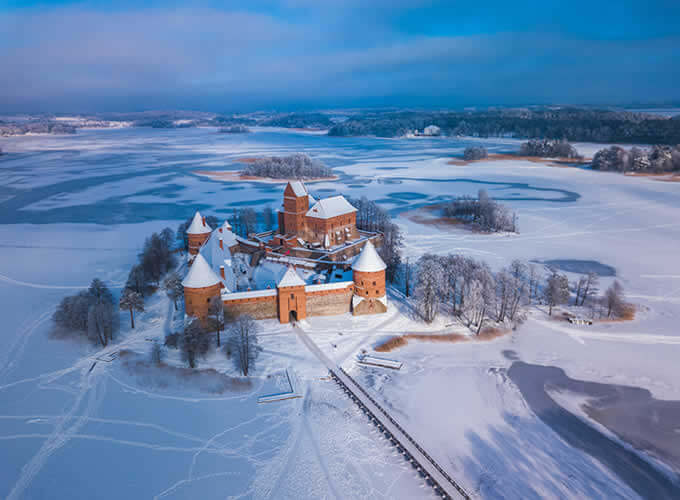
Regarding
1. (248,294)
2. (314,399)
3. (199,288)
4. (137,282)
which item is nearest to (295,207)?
(248,294)

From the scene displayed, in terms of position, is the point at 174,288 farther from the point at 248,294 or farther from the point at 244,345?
the point at 244,345

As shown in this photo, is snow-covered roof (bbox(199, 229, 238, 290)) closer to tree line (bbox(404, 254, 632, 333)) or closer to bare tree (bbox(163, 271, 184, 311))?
bare tree (bbox(163, 271, 184, 311))

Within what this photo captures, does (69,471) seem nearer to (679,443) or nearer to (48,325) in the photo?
(48,325)

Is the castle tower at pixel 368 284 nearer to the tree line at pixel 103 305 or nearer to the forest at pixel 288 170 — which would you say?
the tree line at pixel 103 305

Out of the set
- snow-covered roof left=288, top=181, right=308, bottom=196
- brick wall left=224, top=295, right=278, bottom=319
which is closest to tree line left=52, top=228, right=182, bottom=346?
brick wall left=224, top=295, right=278, bottom=319

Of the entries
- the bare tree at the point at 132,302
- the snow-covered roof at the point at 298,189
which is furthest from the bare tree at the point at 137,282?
the snow-covered roof at the point at 298,189

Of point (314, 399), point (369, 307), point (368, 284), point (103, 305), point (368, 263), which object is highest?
point (368, 263)

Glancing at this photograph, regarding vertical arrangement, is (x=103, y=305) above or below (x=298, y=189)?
below

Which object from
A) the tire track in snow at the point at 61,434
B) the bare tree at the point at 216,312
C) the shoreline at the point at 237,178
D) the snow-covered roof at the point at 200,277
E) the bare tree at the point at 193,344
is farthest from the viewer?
the shoreline at the point at 237,178
